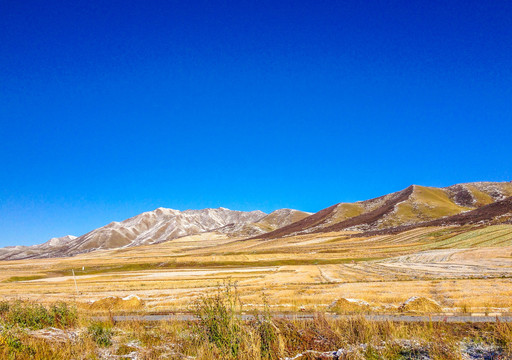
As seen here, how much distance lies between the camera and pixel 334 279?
166 ft

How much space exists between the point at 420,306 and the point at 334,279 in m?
29.2

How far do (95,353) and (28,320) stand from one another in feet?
22.7

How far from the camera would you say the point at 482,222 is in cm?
14525

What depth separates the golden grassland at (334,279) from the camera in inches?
1159

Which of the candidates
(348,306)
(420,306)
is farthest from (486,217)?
(348,306)

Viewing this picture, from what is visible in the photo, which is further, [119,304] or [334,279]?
[334,279]

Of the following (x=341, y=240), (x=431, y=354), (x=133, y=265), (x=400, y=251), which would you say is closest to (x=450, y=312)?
(x=431, y=354)

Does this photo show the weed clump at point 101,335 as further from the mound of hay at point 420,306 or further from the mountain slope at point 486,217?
the mountain slope at point 486,217

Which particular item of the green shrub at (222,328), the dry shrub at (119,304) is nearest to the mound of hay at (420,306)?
the green shrub at (222,328)

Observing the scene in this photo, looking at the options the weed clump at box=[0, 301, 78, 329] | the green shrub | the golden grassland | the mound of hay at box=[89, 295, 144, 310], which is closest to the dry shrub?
the mound of hay at box=[89, 295, 144, 310]

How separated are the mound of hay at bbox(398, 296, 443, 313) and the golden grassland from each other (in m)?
0.85

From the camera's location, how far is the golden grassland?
2945 cm

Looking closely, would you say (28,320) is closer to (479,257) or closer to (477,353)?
(477,353)

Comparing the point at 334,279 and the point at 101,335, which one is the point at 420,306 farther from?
the point at 334,279
